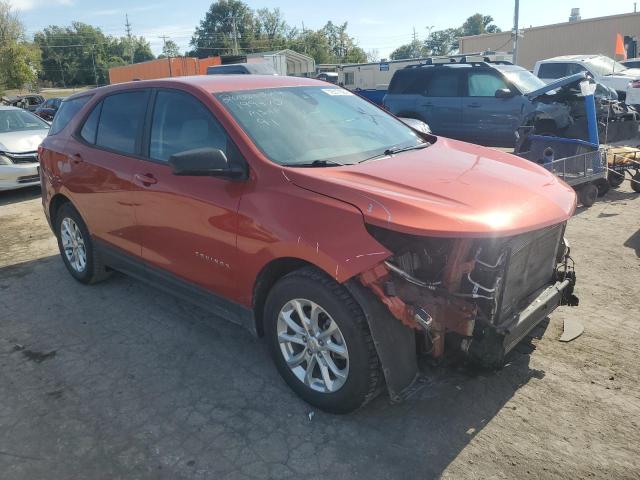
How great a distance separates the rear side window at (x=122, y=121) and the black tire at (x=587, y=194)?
223 inches

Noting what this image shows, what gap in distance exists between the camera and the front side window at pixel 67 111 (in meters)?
4.81

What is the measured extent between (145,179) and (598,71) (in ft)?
55.6

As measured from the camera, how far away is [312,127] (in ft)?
11.5

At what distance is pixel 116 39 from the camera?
341 feet

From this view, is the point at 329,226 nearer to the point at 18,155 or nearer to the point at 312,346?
the point at 312,346

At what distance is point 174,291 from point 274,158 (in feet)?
4.58

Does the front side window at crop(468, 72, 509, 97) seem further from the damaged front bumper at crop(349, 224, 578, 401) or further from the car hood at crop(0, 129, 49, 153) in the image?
the damaged front bumper at crop(349, 224, 578, 401)

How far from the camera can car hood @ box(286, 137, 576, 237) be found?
247 centimetres

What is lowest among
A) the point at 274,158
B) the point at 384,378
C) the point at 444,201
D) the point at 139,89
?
the point at 384,378

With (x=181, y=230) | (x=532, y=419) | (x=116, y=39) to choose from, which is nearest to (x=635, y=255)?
(x=532, y=419)

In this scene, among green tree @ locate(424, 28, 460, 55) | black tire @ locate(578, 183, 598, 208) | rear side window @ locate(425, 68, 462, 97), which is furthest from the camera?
green tree @ locate(424, 28, 460, 55)

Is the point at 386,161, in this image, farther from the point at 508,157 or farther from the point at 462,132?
the point at 462,132

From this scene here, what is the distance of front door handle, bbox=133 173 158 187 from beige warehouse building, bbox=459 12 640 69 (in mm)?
36464

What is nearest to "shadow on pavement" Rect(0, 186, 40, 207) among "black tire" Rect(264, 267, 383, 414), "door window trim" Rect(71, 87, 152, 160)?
"door window trim" Rect(71, 87, 152, 160)
